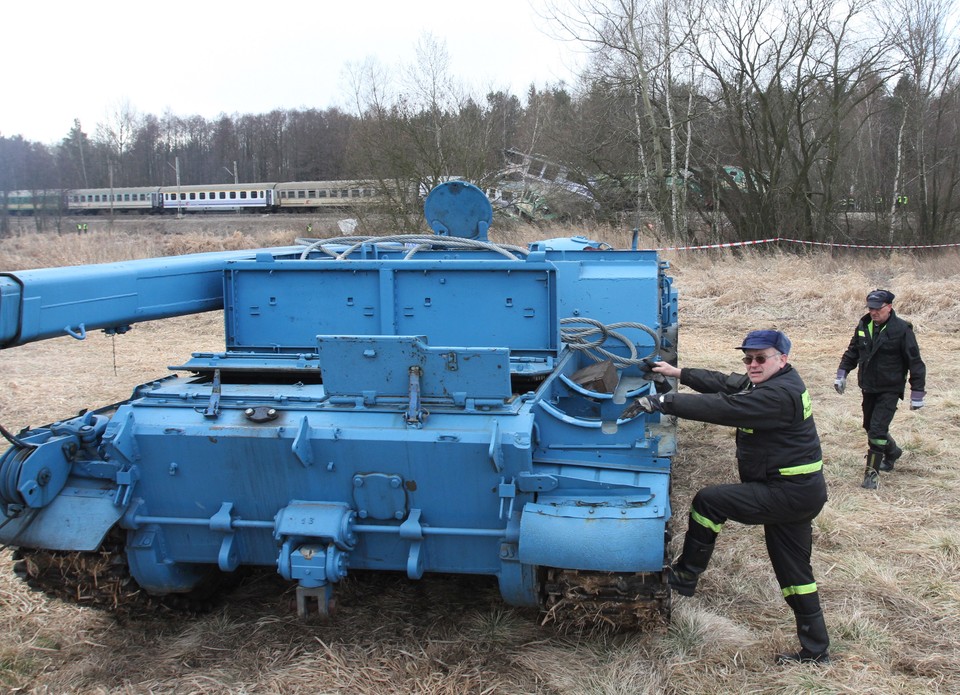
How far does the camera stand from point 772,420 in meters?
3.88

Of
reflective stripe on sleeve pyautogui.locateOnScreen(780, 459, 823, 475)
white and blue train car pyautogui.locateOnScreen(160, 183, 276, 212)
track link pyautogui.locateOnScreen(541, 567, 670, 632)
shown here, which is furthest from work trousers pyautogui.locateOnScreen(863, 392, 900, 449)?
white and blue train car pyautogui.locateOnScreen(160, 183, 276, 212)

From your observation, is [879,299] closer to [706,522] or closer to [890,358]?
[890,358]

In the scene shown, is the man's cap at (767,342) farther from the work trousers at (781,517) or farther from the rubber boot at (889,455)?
the rubber boot at (889,455)

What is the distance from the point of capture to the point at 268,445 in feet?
13.0

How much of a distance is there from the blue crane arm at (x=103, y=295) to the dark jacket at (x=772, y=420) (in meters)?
2.76

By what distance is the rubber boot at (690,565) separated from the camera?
4.05 m

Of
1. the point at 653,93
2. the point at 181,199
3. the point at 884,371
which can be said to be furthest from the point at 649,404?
the point at 181,199

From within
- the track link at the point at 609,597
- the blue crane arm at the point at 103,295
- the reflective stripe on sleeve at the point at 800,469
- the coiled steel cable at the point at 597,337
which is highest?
the blue crane arm at the point at 103,295

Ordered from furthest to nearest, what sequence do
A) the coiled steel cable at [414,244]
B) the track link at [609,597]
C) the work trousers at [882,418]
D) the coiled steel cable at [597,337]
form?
the work trousers at [882,418], the coiled steel cable at [414,244], the coiled steel cable at [597,337], the track link at [609,597]

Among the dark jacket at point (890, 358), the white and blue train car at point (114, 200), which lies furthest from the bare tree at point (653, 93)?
the white and blue train car at point (114, 200)

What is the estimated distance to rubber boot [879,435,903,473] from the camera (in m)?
6.81

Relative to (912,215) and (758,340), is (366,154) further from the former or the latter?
(758,340)

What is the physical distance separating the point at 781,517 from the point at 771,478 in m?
0.17

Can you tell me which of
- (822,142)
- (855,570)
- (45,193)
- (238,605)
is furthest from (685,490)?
(45,193)
